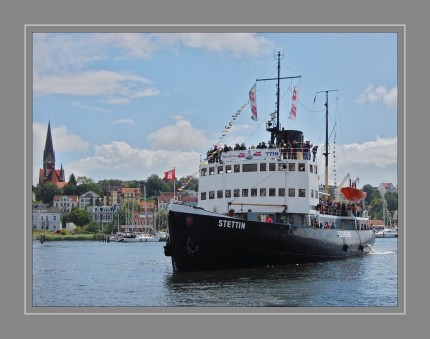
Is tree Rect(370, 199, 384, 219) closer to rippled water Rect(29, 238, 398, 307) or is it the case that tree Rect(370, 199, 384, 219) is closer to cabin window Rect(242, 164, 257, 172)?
rippled water Rect(29, 238, 398, 307)

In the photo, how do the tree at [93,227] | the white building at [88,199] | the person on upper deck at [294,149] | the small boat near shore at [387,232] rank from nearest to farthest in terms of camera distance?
1. the person on upper deck at [294,149]
2. the small boat near shore at [387,232]
3. the tree at [93,227]
4. the white building at [88,199]

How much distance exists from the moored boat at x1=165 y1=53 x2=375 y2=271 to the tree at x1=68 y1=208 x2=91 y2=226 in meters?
67.8

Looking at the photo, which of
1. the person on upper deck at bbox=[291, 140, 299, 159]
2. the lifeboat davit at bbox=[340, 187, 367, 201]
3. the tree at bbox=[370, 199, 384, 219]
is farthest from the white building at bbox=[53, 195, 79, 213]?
the person on upper deck at bbox=[291, 140, 299, 159]

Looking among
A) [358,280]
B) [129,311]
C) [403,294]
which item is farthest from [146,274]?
[403,294]

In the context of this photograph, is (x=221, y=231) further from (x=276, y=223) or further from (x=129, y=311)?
(x=129, y=311)

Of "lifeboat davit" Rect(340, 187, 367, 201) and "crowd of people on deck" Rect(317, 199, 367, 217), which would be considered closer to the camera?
"crowd of people on deck" Rect(317, 199, 367, 217)

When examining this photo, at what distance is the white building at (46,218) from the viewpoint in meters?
89.1

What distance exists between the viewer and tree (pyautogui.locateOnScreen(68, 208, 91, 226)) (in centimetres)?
9881

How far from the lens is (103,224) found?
10481 cm

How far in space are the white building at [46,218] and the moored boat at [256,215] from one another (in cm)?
5860

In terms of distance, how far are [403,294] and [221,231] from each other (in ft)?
37.0

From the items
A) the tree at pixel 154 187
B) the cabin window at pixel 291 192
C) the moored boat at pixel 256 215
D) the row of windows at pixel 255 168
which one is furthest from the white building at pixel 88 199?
the cabin window at pixel 291 192

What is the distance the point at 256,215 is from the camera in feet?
101

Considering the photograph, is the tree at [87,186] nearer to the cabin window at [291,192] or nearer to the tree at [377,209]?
the tree at [377,209]
